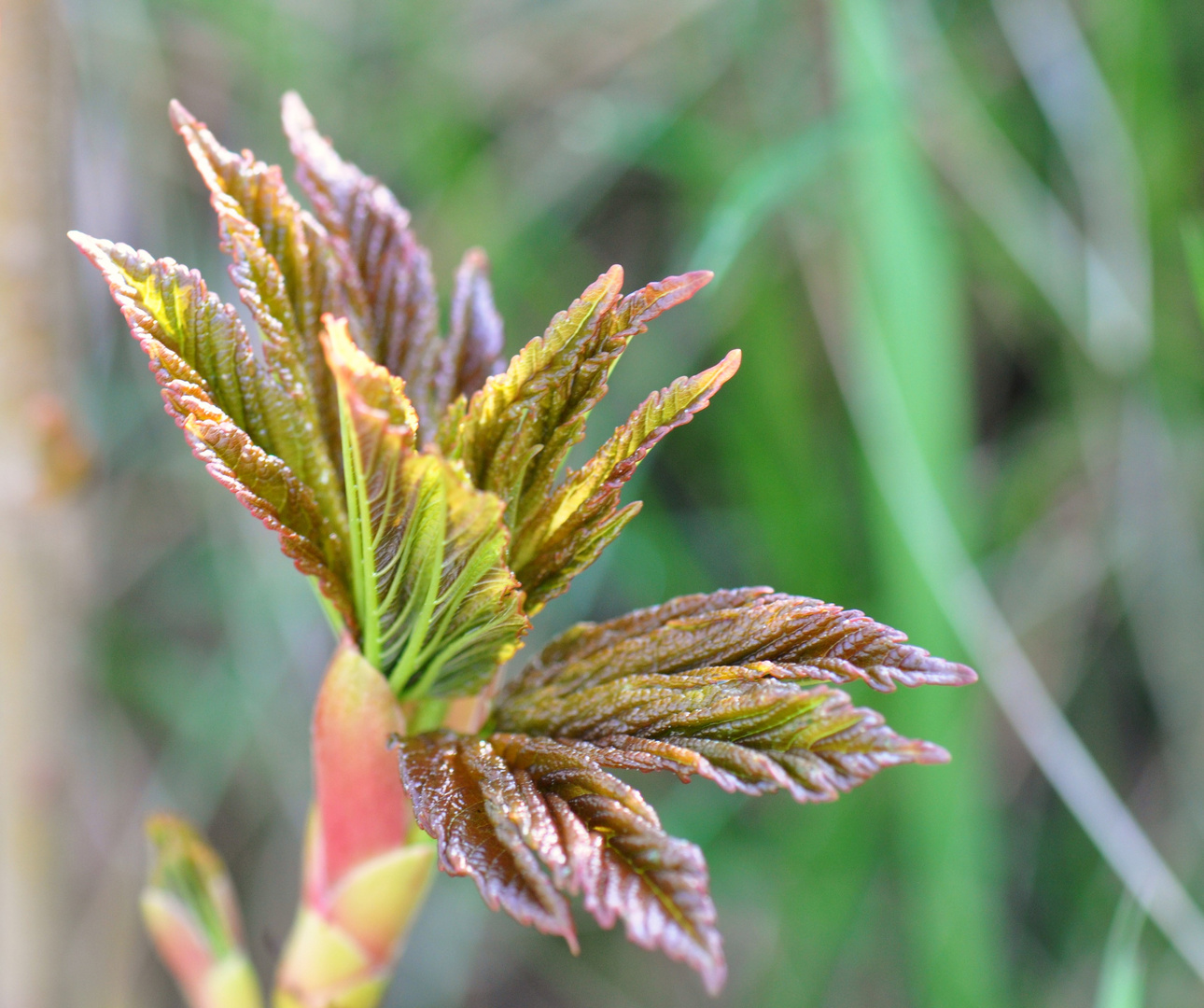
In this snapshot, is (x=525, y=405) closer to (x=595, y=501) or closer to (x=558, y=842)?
(x=595, y=501)

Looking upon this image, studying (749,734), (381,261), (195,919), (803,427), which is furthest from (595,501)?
(803,427)

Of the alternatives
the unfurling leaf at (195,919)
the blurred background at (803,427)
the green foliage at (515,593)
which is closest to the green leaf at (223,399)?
the green foliage at (515,593)

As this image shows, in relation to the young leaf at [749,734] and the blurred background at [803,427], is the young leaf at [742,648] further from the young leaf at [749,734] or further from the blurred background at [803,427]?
the blurred background at [803,427]

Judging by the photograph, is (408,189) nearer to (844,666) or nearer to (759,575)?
(759,575)

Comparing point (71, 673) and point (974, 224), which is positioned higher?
point (71, 673)

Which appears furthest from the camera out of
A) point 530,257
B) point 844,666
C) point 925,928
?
point 530,257

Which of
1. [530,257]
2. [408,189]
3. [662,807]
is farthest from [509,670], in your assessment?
[408,189]

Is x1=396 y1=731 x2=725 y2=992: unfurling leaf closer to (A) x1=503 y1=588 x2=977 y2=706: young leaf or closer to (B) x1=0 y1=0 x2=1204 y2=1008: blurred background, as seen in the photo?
(A) x1=503 y1=588 x2=977 y2=706: young leaf
